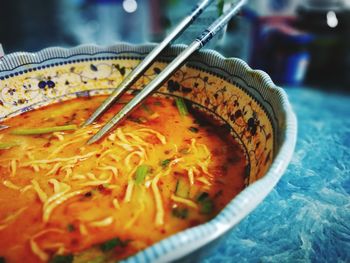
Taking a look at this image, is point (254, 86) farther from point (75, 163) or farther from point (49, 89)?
point (49, 89)

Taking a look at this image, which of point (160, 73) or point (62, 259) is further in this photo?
point (160, 73)

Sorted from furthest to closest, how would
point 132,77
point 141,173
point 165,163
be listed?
point 132,77, point 165,163, point 141,173

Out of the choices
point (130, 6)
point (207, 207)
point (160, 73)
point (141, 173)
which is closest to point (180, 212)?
point (207, 207)

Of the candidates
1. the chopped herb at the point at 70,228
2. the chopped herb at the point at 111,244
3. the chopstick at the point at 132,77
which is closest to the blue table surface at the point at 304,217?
the chopped herb at the point at 111,244

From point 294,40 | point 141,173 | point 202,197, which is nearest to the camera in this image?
point 202,197

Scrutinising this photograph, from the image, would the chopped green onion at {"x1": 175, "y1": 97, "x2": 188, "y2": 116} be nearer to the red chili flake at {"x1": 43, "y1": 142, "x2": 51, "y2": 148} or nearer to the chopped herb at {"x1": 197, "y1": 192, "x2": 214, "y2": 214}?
the chopped herb at {"x1": 197, "y1": 192, "x2": 214, "y2": 214}

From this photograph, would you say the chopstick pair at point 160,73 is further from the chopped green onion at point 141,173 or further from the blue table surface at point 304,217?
the blue table surface at point 304,217

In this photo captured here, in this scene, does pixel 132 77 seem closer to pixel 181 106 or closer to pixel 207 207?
pixel 181 106
